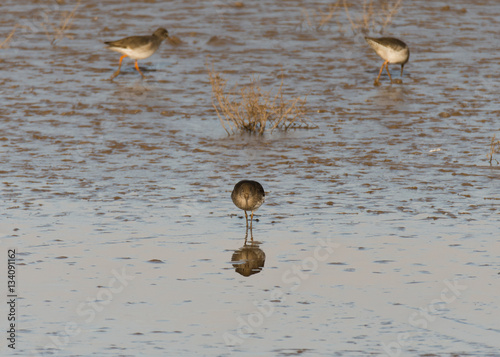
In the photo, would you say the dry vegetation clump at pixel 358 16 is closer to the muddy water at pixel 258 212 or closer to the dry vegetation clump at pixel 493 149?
the muddy water at pixel 258 212

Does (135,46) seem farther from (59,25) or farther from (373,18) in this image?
(373,18)

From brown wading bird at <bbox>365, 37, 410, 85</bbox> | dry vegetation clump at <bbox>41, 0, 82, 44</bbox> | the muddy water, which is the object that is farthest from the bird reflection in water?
dry vegetation clump at <bbox>41, 0, 82, 44</bbox>

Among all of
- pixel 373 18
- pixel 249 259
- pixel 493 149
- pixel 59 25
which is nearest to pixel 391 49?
pixel 493 149

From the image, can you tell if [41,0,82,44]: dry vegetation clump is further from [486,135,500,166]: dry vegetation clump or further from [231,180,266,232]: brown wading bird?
[231,180,266,232]: brown wading bird

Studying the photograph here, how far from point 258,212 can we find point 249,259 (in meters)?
1.76

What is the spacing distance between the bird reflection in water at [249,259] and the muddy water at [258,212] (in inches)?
1.9

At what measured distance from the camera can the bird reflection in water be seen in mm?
9344

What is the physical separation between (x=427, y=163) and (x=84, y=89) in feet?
25.3

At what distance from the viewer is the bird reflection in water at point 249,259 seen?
934 cm

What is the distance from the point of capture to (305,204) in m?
11.6

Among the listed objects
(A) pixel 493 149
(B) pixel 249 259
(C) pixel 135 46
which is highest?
(C) pixel 135 46

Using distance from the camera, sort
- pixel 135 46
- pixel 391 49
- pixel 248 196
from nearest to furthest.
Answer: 1. pixel 248 196
2. pixel 391 49
3. pixel 135 46

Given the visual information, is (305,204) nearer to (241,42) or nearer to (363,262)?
(363,262)

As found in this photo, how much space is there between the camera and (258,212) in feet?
37.3
